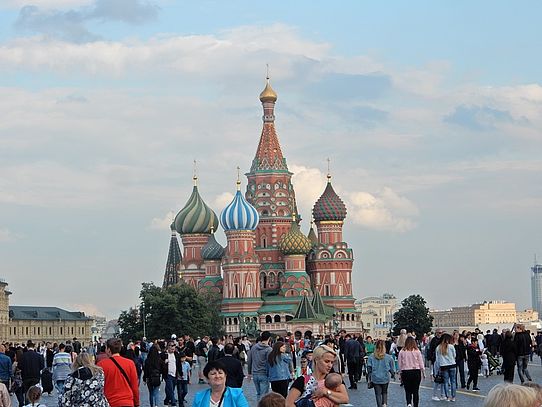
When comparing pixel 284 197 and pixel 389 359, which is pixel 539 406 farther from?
pixel 284 197

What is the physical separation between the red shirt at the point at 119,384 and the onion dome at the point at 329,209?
86.5m

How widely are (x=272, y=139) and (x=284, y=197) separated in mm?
4889

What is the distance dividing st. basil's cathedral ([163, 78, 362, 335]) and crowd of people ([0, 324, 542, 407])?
57.0 metres

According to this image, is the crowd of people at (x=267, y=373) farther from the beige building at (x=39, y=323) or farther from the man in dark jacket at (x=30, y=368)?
the beige building at (x=39, y=323)

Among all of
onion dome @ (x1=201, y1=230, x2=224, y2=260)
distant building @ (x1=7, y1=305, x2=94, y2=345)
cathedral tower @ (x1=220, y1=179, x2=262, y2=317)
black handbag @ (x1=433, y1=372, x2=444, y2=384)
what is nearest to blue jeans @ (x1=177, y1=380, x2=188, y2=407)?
black handbag @ (x1=433, y1=372, x2=444, y2=384)

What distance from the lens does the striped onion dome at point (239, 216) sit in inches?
3644

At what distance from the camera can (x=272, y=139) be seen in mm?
99375

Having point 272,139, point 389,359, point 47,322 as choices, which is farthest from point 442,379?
point 47,322

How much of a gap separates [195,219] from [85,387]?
88.8m

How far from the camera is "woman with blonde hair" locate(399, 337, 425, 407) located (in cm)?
1858

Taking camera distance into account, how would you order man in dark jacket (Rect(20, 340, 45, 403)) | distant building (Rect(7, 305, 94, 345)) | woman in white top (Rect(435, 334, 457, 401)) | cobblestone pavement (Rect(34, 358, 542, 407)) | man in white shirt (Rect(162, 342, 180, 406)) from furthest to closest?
distant building (Rect(7, 305, 94, 345)), man in white shirt (Rect(162, 342, 180, 406)), cobblestone pavement (Rect(34, 358, 542, 407)), man in dark jacket (Rect(20, 340, 45, 403)), woman in white top (Rect(435, 334, 457, 401))

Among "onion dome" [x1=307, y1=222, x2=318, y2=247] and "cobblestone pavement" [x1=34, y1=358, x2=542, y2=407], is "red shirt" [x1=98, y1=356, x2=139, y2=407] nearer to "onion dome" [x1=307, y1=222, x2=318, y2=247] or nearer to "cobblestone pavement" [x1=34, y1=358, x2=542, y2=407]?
"cobblestone pavement" [x1=34, y1=358, x2=542, y2=407]

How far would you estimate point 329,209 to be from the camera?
326 feet

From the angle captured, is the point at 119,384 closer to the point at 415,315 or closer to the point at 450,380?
the point at 450,380
